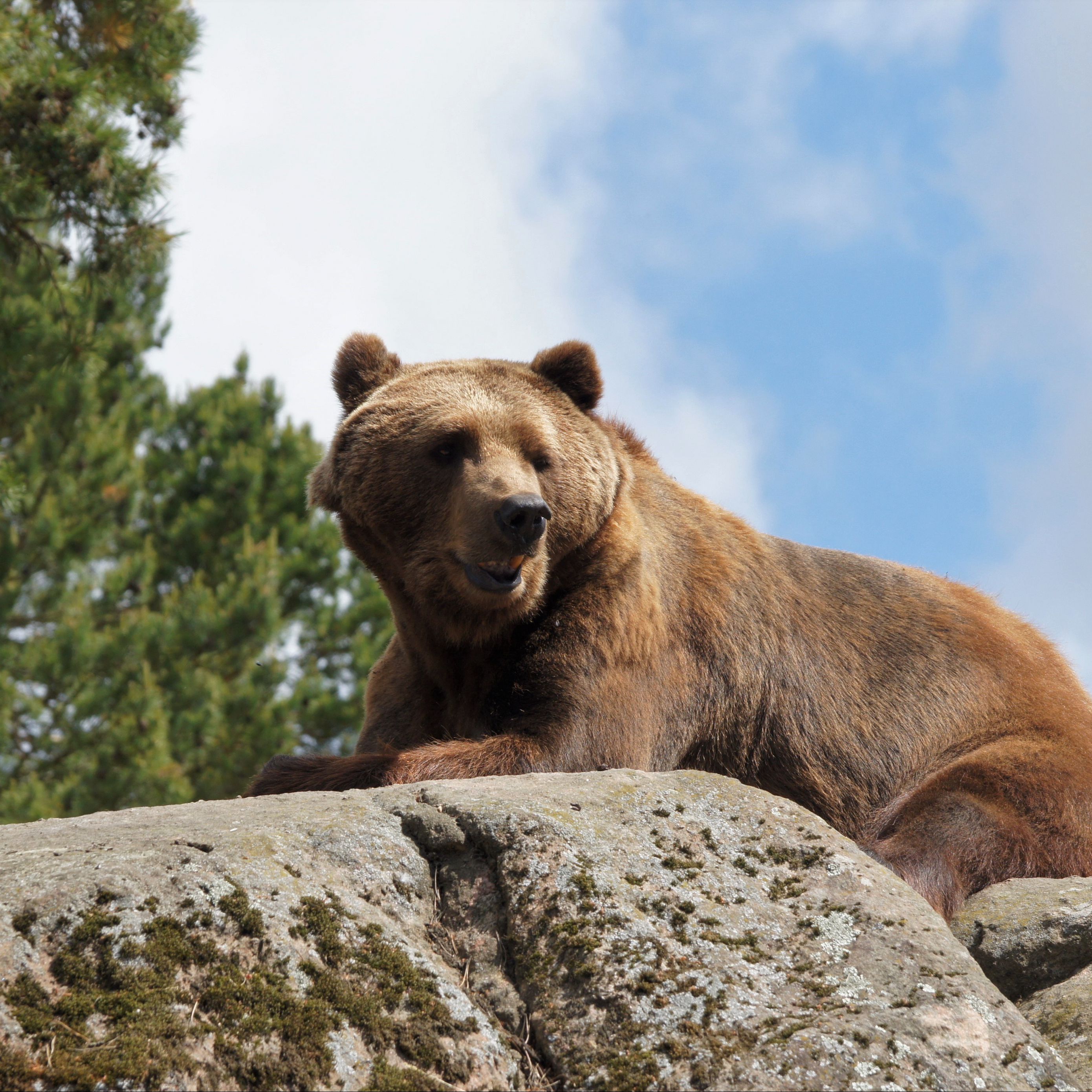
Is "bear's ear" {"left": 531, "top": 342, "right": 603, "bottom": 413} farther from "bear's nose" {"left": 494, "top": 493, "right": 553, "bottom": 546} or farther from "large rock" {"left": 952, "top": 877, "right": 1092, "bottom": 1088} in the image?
"large rock" {"left": 952, "top": 877, "right": 1092, "bottom": 1088}

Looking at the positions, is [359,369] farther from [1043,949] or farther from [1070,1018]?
[1070,1018]

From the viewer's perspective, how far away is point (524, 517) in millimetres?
5230

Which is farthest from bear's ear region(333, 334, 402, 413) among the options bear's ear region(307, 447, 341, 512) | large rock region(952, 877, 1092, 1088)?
large rock region(952, 877, 1092, 1088)

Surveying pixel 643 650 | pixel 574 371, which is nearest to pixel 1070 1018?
pixel 643 650

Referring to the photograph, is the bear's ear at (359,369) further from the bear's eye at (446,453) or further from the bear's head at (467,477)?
the bear's eye at (446,453)

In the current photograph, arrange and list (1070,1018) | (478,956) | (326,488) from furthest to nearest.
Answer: (326,488)
(1070,1018)
(478,956)

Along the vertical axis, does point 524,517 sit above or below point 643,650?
above

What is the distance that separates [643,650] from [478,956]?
2.32 meters

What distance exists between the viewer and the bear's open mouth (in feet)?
17.5

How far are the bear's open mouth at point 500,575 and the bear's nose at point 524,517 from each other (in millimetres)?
91

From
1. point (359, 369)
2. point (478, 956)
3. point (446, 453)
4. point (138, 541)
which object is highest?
point (138, 541)

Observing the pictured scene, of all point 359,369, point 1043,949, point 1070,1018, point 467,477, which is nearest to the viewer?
point 1070,1018

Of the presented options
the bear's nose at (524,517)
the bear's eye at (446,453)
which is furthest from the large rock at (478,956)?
the bear's eye at (446,453)

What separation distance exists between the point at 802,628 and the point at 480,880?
294 cm
